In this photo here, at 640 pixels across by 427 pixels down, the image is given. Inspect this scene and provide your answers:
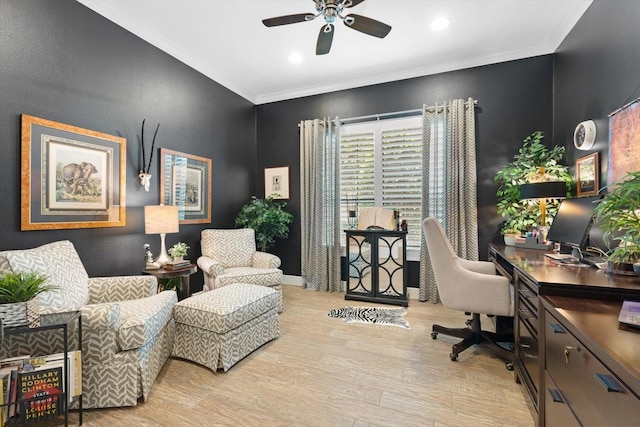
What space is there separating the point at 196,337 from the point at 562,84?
4.33 metres

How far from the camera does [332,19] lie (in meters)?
2.25

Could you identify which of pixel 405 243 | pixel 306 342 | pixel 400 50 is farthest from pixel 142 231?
pixel 400 50

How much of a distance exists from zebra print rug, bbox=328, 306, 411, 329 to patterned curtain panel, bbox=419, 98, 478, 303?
639 millimetres

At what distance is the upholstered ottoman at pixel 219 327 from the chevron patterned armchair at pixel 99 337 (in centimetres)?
19

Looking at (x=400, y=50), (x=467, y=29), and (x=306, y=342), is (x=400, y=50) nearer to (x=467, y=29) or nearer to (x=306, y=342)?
(x=467, y=29)

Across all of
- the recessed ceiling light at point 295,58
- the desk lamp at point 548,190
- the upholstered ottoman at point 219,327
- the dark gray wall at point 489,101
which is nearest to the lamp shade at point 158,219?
the upholstered ottoman at point 219,327

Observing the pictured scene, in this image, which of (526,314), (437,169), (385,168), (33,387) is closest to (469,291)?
(526,314)

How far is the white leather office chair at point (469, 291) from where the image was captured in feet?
6.78

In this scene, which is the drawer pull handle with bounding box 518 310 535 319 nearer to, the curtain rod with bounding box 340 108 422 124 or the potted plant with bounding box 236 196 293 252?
the curtain rod with bounding box 340 108 422 124

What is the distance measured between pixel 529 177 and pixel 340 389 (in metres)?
2.77

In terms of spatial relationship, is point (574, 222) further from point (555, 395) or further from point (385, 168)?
point (385, 168)

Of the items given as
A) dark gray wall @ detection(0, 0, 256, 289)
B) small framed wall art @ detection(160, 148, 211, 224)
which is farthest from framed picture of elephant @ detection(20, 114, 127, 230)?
small framed wall art @ detection(160, 148, 211, 224)

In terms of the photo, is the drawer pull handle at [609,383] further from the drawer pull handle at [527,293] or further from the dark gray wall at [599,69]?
the dark gray wall at [599,69]

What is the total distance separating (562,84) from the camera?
9.97ft
